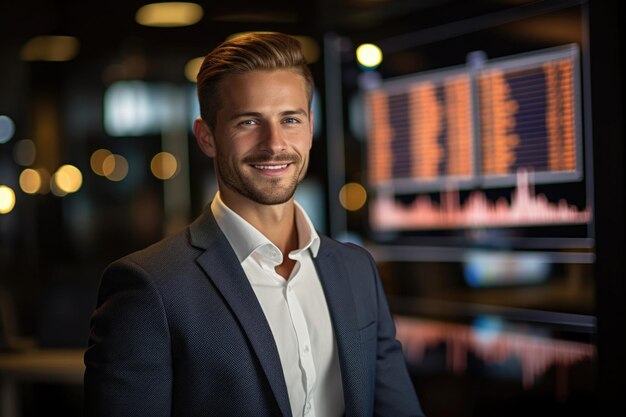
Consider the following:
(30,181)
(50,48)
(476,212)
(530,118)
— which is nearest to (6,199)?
(30,181)

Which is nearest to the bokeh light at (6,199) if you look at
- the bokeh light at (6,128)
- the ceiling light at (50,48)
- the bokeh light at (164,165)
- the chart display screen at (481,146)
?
the bokeh light at (6,128)

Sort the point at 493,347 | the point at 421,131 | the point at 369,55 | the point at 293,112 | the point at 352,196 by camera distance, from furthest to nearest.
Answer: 1. the point at 352,196
2. the point at 369,55
3. the point at 421,131
4. the point at 493,347
5. the point at 293,112

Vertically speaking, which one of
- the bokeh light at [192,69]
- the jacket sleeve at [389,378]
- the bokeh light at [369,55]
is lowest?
the jacket sleeve at [389,378]

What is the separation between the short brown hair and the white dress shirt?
0.67ft

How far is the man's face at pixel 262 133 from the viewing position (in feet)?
5.09

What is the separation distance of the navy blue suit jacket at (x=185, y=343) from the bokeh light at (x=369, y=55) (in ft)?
10.1

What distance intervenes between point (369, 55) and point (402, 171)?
687 mm

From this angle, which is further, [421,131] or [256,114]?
[421,131]

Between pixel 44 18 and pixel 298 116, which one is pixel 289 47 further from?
pixel 44 18

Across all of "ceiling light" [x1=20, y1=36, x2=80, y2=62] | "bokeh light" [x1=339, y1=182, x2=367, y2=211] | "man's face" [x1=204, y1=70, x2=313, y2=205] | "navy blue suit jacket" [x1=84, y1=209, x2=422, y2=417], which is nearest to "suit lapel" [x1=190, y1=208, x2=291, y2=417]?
"navy blue suit jacket" [x1=84, y1=209, x2=422, y2=417]

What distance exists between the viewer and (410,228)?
14.3 ft

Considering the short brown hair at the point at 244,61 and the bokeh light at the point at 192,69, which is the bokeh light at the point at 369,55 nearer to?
the bokeh light at the point at 192,69

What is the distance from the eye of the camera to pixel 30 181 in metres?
5.71

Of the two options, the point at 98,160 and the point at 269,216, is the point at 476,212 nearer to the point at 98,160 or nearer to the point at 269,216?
the point at 269,216
